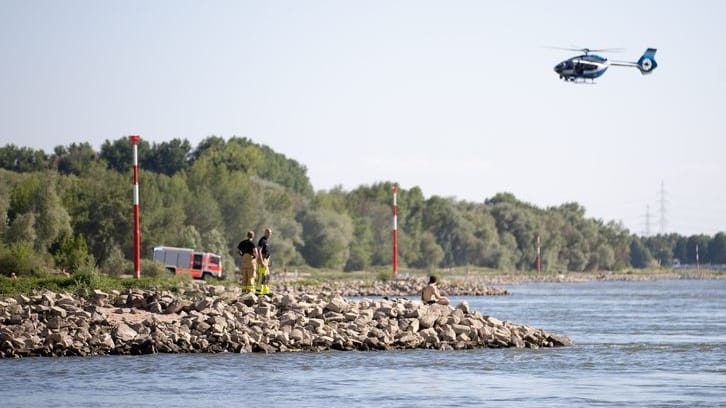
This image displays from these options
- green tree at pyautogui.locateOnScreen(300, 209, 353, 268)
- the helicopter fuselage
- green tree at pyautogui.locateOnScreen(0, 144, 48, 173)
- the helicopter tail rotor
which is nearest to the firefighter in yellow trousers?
the helicopter fuselage

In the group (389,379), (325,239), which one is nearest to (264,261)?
(389,379)

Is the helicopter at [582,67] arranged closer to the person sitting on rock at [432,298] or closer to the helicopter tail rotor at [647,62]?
the helicopter tail rotor at [647,62]

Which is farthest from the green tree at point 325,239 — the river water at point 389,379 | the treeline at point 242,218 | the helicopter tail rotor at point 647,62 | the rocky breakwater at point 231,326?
the river water at point 389,379

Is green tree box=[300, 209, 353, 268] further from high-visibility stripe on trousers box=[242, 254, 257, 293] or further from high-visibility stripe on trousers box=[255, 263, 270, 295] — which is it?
high-visibility stripe on trousers box=[242, 254, 257, 293]

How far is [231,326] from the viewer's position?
3152 cm

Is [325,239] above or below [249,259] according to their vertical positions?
above

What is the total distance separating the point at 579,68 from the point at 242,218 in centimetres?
4731

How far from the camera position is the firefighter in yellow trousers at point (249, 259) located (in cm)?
3494

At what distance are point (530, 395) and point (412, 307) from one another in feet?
31.6

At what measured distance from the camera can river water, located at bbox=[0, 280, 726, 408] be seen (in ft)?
78.1

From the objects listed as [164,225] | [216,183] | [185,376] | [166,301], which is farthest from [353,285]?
[185,376]

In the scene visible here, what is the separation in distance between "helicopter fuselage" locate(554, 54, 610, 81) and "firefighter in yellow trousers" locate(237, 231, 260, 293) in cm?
2567

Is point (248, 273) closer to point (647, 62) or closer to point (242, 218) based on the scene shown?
point (647, 62)

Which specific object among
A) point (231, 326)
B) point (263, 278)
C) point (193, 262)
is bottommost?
point (231, 326)
